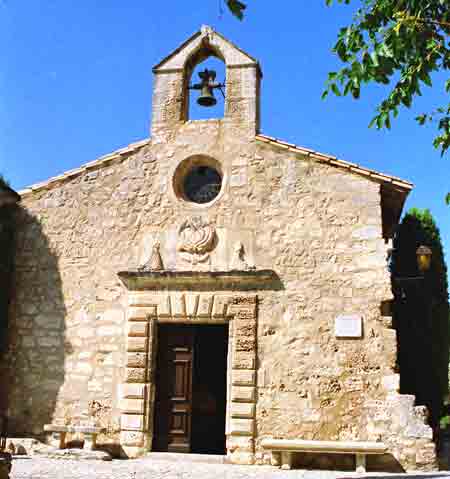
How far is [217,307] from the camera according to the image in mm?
8961

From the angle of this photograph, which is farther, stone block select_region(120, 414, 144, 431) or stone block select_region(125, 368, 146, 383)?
stone block select_region(125, 368, 146, 383)

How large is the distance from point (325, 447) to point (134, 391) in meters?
2.68

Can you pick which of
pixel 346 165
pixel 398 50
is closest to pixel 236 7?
pixel 398 50

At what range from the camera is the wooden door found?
8.87 metres

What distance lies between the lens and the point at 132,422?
8.73 meters

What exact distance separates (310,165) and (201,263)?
2098 mm

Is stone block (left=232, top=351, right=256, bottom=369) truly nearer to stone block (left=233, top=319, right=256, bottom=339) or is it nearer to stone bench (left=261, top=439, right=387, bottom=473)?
stone block (left=233, top=319, right=256, bottom=339)

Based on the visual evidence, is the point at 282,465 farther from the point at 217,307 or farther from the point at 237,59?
the point at 237,59

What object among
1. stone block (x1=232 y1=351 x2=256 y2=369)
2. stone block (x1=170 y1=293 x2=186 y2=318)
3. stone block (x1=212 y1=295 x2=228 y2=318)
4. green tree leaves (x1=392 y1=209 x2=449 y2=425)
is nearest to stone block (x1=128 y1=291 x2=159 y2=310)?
stone block (x1=170 y1=293 x2=186 y2=318)

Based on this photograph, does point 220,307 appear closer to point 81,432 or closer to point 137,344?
point 137,344

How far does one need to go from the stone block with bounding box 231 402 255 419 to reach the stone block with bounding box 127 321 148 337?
162cm

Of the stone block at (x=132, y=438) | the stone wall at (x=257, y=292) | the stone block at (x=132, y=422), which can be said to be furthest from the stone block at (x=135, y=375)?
the stone block at (x=132, y=438)

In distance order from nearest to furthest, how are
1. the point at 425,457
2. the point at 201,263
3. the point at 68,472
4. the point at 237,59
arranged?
the point at 68,472 < the point at 425,457 < the point at 201,263 < the point at 237,59

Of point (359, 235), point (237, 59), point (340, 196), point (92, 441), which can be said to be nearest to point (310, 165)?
point (340, 196)
